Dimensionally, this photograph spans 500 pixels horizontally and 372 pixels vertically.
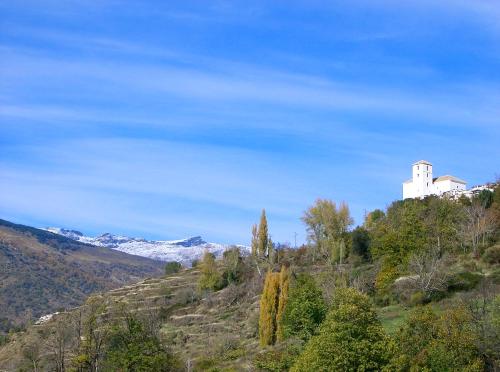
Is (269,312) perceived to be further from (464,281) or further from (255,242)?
(255,242)

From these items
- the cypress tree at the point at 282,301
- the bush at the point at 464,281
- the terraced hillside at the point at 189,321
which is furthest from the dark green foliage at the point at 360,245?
the bush at the point at 464,281

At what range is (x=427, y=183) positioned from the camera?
108250 mm

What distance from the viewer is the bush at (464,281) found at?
58.5 meters

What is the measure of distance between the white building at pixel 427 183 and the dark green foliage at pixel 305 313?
53306 millimetres

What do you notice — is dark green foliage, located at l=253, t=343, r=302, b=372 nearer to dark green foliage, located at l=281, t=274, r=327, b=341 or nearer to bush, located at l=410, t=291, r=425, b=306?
dark green foliage, located at l=281, t=274, r=327, b=341

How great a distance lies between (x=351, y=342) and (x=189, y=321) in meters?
51.4

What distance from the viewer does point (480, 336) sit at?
38.2m

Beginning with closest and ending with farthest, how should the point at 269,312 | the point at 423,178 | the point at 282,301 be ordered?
1. the point at 282,301
2. the point at 269,312
3. the point at 423,178

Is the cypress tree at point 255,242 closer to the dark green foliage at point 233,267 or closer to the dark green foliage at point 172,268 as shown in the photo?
the dark green foliage at point 233,267

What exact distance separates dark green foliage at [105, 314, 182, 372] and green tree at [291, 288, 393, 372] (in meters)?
14.8

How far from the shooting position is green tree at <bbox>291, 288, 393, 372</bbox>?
125 feet

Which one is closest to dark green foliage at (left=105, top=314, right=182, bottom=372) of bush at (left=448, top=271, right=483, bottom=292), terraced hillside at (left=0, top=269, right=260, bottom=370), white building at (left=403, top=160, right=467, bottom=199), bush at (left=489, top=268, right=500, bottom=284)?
terraced hillside at (left=0, top=269, right=260, bottom=370)

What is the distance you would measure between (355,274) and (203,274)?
1281 inches

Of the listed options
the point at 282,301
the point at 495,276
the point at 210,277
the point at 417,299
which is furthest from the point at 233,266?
the point at 495,276
